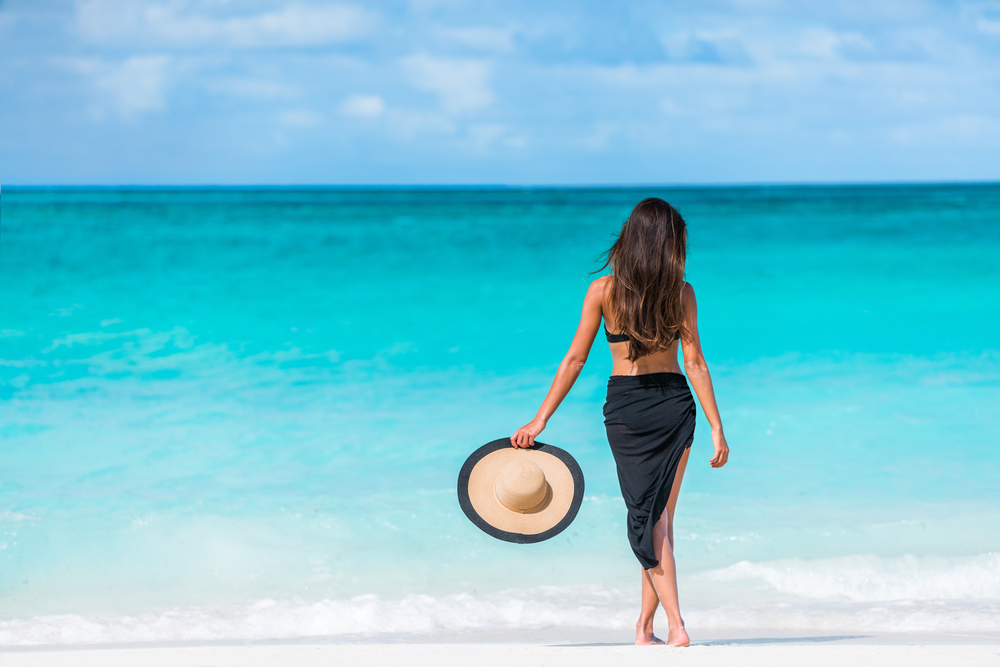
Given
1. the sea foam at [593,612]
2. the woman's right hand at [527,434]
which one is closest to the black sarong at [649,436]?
the woman's right hand at [527,434]

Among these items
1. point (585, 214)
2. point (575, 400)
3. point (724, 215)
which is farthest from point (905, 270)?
point (585, 214)

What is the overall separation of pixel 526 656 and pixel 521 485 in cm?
49

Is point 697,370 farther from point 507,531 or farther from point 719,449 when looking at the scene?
point 507,531

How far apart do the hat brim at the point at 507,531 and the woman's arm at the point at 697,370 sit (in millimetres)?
421

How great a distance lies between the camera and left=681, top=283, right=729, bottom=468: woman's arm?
2473 millimetres

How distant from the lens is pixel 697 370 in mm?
2520

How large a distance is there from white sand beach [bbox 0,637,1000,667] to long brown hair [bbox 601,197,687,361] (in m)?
0.86

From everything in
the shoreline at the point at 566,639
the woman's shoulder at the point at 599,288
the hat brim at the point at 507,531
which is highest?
the woman's shoulder at the point at 599,288

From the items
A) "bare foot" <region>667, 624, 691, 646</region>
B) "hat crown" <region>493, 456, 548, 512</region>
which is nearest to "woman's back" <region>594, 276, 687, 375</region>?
"hat crown" <region>493, 456, 548, 512</region>

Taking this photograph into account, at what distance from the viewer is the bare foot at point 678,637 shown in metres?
2.45

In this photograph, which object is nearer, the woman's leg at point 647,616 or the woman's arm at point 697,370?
the woman's arm at point 697,370

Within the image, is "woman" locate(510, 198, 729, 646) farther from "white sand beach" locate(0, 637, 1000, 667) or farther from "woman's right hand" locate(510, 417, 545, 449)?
"white sand beach" locate(0, 637, 1000, 667)

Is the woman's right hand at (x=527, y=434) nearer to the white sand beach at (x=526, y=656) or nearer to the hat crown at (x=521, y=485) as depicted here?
the hat crown at (x=521, y=485)

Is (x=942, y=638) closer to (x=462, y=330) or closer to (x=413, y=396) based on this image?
(x=413, y=396)
